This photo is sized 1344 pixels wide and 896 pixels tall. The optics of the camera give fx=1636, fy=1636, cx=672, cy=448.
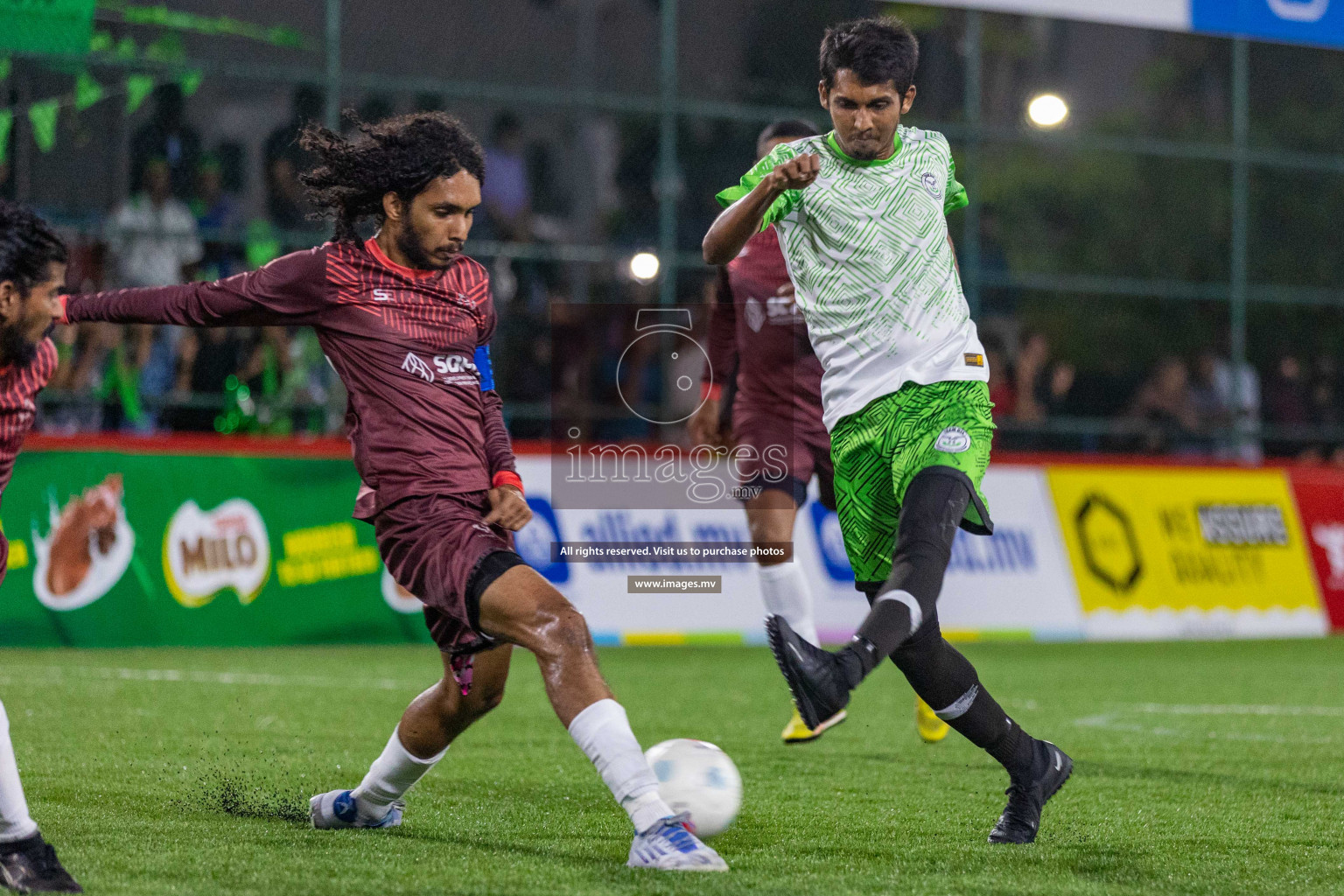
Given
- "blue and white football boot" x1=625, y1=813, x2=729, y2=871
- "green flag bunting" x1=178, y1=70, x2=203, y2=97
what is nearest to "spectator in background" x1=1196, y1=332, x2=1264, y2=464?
"green flag bunting" x1=178, y1=70, x2=203, y2=97

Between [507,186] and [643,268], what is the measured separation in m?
1.30

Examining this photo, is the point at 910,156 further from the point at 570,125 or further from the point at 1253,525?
the point at 570,125

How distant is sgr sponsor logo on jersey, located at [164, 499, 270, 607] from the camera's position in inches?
400

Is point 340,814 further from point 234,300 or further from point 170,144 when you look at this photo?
point 170,144

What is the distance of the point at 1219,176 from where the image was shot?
28.0 meters

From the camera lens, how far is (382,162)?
427cm

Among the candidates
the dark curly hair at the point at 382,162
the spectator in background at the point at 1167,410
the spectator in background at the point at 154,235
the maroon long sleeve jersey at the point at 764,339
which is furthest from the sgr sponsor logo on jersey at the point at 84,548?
the spectator in background at the point at 1167,410

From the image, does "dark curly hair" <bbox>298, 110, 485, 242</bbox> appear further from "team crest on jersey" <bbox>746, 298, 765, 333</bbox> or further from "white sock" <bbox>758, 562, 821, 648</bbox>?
"white sock" <bbox>758, 562, 821, 648</bbox>

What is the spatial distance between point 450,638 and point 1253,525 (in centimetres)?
1010

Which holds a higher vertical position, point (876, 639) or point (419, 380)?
point (419, 380)

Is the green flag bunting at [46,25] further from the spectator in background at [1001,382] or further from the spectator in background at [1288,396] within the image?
the spectator in background at [1288,396]

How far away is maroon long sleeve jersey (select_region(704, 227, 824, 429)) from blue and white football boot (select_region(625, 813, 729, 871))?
333cm

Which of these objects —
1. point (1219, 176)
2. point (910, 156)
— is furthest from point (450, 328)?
point (1219, 176)

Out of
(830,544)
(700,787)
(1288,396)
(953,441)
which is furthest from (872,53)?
(1288,396)
